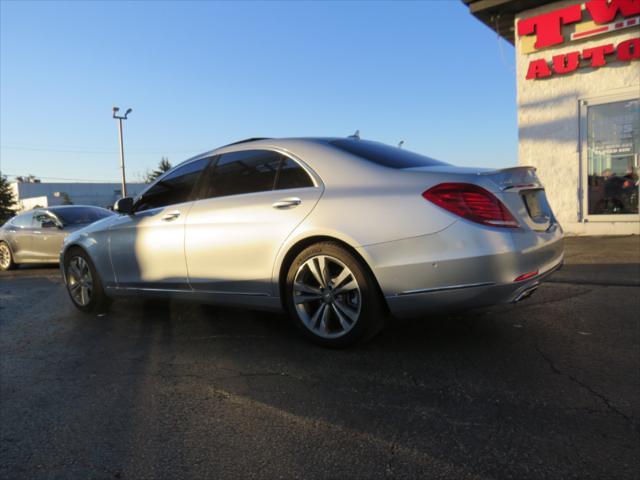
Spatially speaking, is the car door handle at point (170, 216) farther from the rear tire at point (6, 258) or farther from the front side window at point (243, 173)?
the rear tire at point (6, 258)

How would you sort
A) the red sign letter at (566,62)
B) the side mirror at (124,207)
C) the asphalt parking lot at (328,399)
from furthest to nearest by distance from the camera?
the red sign letter at (566,62) < the side mirror at (124,207) < the asphalt parking lot at (328,399)

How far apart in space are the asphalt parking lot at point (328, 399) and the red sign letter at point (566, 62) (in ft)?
25.0

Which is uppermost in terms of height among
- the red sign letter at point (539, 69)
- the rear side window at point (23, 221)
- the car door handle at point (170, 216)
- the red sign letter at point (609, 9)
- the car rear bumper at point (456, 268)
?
the red sign letter at point (609, 9)

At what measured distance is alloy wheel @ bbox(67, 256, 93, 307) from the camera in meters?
5.45

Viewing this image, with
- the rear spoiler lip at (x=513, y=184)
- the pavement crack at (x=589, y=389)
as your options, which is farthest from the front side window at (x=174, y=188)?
the pavement crack at (x=589, y=389)

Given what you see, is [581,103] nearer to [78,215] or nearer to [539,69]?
[539,69]

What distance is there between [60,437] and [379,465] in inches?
62.9

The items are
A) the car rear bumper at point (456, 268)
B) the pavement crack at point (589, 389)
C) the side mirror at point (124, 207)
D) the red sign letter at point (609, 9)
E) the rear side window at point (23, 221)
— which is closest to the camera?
the pavement crack at point (589, 389)

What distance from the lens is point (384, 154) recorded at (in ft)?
13.3

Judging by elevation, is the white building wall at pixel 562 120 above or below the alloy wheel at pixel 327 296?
above

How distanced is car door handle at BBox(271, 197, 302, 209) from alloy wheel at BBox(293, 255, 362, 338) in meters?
0.43

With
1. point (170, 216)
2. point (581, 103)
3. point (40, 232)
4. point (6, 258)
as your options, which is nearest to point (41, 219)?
point (40, 232)

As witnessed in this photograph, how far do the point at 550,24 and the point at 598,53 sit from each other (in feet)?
3.83

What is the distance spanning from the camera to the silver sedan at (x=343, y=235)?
10.7 feet
